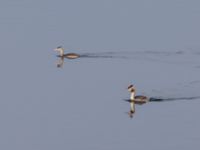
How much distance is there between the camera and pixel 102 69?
54.4m

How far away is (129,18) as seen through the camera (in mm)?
68812

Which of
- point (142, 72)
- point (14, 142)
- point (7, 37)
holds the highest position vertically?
point (7, 37)

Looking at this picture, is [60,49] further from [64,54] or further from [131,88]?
[131,88]

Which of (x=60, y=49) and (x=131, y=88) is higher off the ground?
(x=60, y=49)

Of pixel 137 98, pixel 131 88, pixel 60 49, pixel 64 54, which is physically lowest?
pixel 137 98

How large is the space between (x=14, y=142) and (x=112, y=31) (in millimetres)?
23766

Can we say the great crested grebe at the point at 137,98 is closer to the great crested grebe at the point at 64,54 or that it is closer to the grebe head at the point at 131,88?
the grebe head at the point at 131,88

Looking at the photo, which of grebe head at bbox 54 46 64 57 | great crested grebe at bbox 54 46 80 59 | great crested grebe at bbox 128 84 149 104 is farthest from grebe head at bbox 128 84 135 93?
grebe head at bbox 54 46 64 57

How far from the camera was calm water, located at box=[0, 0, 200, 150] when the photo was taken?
42719 mm

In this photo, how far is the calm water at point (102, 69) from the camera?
42719mm

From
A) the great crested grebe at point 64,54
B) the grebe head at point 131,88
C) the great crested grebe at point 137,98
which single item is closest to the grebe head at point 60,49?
the great crested grebe at point 64,54

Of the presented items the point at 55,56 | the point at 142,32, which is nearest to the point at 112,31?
the point at 142,32

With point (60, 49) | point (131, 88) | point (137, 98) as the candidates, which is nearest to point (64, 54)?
point (60, 49)

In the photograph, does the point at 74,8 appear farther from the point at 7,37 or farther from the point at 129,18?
the point at 7,37
